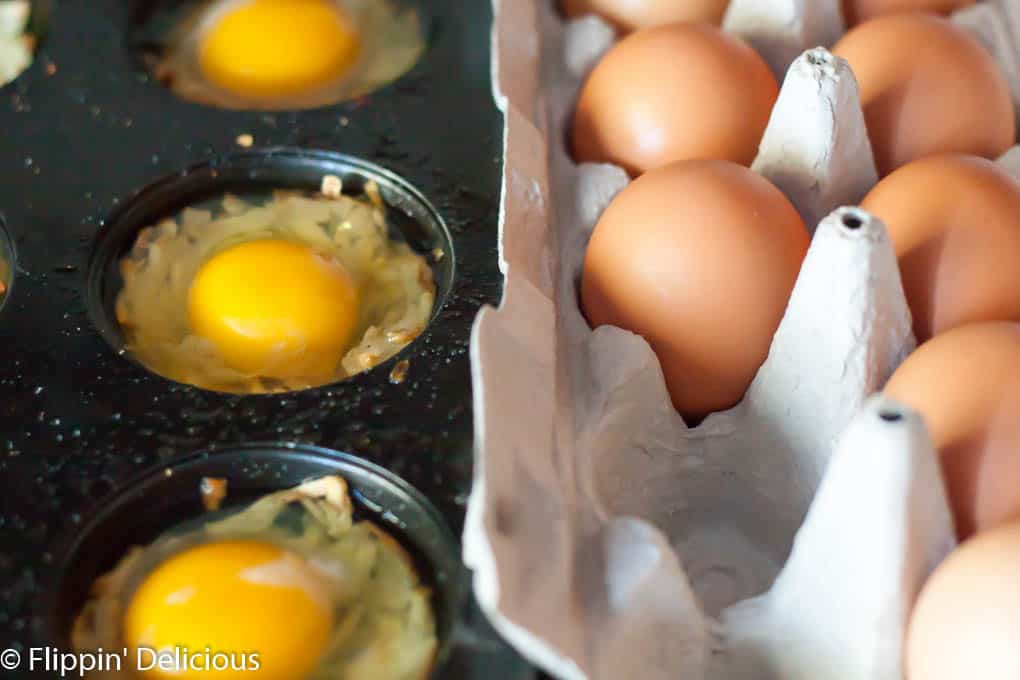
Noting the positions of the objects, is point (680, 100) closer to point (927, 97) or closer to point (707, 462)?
point (927, 97)

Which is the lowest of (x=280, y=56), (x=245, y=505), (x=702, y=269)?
(x=245, y=505)

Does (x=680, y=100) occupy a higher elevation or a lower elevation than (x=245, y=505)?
higher

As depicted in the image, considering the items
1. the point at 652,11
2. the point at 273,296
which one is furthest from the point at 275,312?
the point at 652,11

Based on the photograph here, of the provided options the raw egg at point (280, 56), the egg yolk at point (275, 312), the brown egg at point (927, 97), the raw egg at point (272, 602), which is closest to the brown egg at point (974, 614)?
the raw egg at point (272, 602)

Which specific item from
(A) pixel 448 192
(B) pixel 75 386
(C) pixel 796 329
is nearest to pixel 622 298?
(C) pixel 796 329

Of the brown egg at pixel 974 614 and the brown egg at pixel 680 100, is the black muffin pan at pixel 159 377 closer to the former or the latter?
the brown egg at pixel 680 100

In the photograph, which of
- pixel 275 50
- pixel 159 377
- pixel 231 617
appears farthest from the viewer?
pixel 275 50
